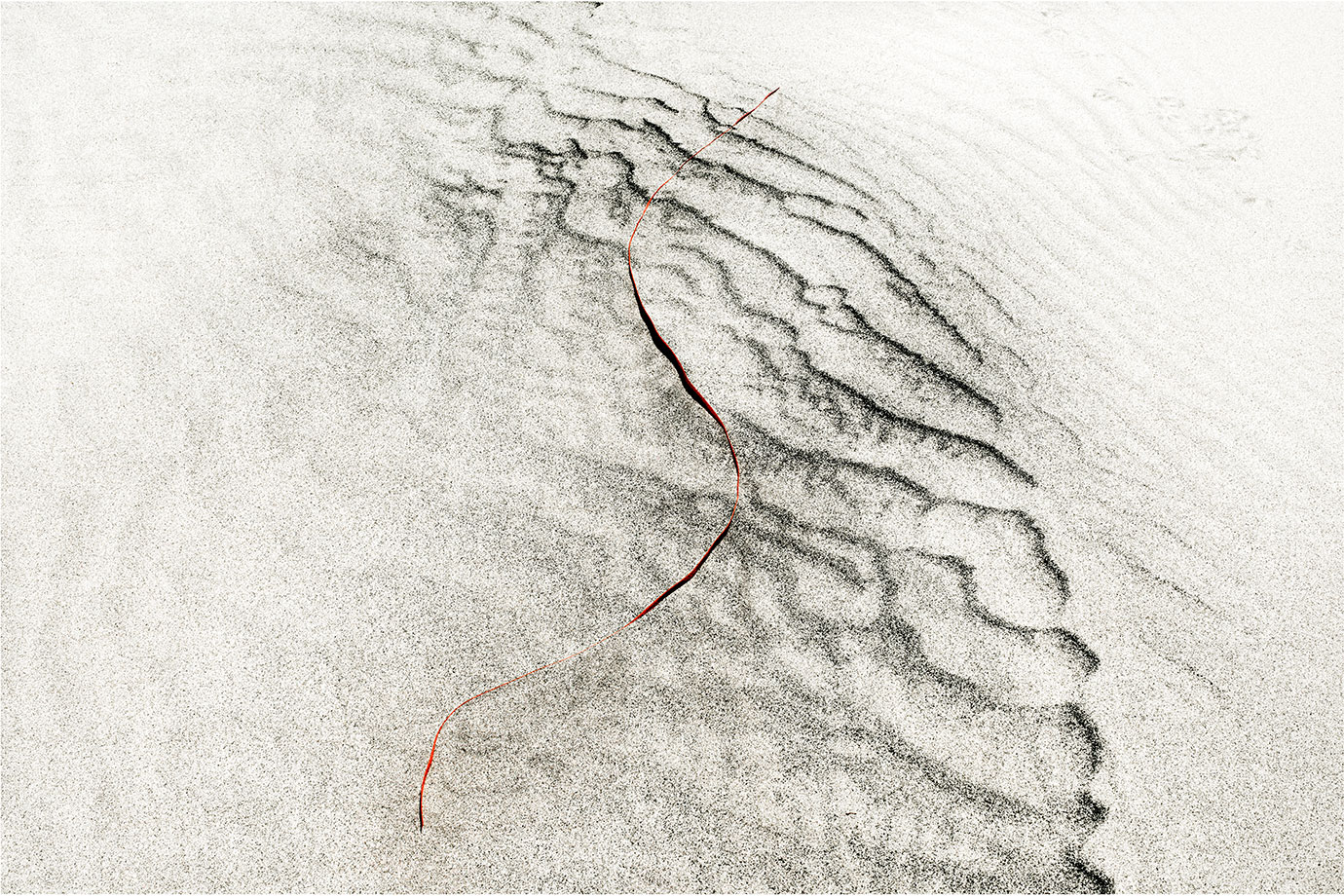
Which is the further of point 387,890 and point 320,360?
point 320,360

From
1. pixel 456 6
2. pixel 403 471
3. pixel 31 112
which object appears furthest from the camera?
pixel 456 6

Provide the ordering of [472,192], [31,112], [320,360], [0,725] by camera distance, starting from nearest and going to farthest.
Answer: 1. [0,725]
2. [320,360]
3. [472,192]
4. [31,112]

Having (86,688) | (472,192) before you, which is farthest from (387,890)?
(472,192)

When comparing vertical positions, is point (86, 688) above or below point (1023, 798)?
below

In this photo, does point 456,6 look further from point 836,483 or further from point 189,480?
point 836,483

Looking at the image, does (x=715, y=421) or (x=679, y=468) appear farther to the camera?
(x=715, y=421)

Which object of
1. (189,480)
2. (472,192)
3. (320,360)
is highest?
(472,192)

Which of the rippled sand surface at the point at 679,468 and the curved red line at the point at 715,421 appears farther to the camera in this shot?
the curved red line at the point at 715,421

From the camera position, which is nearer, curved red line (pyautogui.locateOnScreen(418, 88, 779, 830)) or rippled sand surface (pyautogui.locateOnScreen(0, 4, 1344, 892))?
rippled sand surface (pyautogui.locateOnScreen(0, 4, 1344, 892))
